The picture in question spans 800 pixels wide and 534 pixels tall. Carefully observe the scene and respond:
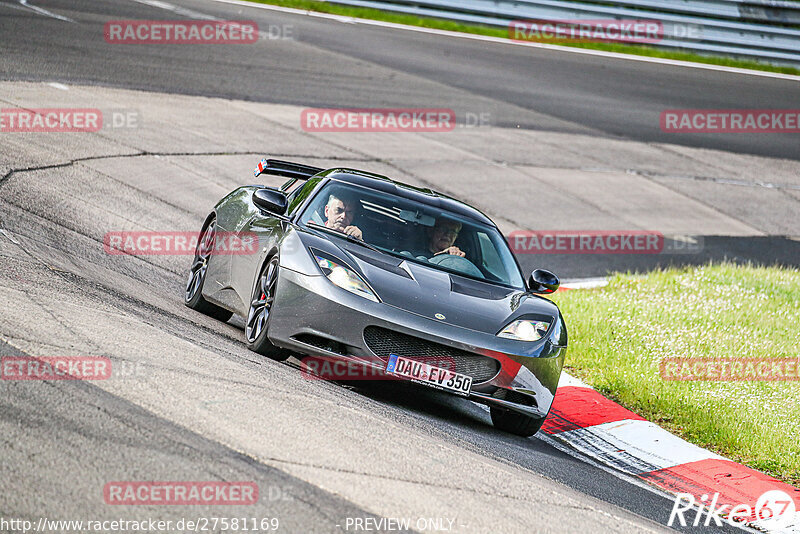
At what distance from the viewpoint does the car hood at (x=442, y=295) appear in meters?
6.86

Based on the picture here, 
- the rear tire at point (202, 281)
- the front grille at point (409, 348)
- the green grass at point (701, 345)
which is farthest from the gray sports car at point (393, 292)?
the green grass at point (701, 345)

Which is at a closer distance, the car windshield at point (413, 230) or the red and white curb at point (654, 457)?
the red and white curb at point (654, 457)

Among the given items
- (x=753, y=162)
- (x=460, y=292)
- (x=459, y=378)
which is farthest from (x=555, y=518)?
(x=753, y=162)

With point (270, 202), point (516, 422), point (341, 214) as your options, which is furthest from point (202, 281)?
point (516, 422)

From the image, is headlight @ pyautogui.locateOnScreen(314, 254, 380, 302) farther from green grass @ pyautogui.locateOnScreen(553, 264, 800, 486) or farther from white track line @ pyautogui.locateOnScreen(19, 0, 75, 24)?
white track line @ pyautogui.locateOnScreen(19, 0, 75, 24)

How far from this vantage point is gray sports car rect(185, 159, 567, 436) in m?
6.74

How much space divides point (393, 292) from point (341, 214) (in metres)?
1.22

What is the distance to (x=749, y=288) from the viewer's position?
12.0 metres

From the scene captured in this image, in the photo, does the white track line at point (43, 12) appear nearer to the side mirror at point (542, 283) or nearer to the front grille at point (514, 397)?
the side mirror at point (542, 283)

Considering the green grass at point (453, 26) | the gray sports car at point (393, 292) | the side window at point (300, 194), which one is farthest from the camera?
the green grass at point (453, 26)

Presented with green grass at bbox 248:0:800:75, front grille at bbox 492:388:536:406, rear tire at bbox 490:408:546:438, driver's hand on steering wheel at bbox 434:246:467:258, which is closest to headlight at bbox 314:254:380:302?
front grille at bbox 492:388:536:406

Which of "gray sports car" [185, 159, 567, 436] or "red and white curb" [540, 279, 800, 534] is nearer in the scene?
"red and white curb" [540, 279, 800, 534]

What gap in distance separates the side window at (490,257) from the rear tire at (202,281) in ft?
7.14

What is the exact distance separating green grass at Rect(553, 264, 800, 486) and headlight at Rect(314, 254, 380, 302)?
263cm
